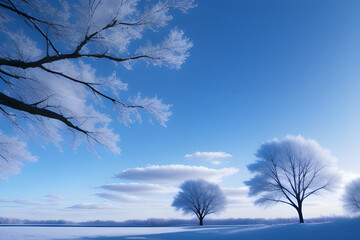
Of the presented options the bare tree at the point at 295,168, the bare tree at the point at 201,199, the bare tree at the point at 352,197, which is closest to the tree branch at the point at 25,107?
the bare tree at the point at 295,168

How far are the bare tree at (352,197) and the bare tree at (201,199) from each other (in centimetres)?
2010

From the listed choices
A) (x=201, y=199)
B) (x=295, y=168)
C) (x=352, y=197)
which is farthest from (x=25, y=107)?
(x=352, y=197)

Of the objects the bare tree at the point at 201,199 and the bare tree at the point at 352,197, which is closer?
the bare tree at the point at 352,197

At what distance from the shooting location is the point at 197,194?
117ft

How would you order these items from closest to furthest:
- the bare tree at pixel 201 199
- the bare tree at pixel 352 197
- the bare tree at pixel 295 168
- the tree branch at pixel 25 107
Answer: the tree branch at pixel 25 107
the bare tree at pixel 295 168
the bare tree at pixel 352 197
the bare tree at pixel 201 199

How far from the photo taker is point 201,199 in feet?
116

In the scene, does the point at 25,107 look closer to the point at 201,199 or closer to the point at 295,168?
the point at 295,168

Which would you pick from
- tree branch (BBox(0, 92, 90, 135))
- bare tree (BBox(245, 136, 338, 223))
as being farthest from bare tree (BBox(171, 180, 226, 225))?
tree branch (BBox(0, 92, 90, 135))

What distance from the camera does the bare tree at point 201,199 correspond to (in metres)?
35.5

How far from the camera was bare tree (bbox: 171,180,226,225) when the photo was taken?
3550 centimetres

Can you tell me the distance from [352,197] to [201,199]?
24.6 meters

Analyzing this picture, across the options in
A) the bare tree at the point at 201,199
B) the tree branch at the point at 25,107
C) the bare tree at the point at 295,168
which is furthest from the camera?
the bare tree at the point at 201,199

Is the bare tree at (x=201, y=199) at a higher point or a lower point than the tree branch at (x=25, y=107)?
lower

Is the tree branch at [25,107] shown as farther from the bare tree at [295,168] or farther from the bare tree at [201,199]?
the bare tree at [201,199]
